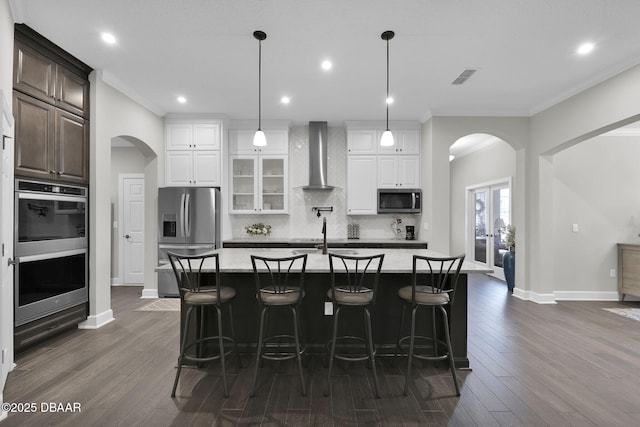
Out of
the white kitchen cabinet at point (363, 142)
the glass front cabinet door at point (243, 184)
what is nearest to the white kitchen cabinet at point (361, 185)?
the white kitchen cabinet at point (363, 142)

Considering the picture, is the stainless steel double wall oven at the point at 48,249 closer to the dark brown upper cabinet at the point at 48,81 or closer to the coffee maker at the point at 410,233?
the dark brown upper cabinet at the point at 48,81

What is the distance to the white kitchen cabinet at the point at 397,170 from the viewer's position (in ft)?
18.4

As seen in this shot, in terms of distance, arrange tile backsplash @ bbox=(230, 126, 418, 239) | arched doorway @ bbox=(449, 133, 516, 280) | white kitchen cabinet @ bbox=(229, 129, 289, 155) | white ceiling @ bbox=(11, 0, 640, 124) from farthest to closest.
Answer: arched doorway @ bbox=(449, 133, 516, 280)
tile backsplash @ bbox=(230, 126, 418, 239)
white kitchen cabinet @ bbox=(229, 129, 289, 155)
white ceiling @ bbox=(11, 0, 640, 124)

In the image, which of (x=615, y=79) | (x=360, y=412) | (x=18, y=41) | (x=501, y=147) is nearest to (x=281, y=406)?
(x=360, y=412)

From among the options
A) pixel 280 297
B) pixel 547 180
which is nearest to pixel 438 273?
pixel 280 297

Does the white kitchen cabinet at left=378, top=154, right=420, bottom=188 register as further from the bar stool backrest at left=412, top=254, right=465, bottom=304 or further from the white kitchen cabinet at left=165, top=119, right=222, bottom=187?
the bar stool backrest at left=412, top=254, right=465, bottom=304

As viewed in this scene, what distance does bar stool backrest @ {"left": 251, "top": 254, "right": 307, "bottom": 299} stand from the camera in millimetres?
2452

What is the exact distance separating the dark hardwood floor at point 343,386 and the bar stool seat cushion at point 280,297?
0.66 metres

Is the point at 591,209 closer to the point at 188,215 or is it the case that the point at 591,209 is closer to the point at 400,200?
the point at 400,200

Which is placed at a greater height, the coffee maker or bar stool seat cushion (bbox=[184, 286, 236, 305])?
the coffee maker

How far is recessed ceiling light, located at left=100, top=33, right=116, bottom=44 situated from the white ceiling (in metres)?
0.06

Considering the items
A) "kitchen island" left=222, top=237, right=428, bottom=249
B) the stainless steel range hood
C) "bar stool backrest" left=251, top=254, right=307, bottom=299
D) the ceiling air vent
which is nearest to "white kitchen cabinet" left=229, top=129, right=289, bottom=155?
the stainless steel range hood

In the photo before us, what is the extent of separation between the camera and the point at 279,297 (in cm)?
252

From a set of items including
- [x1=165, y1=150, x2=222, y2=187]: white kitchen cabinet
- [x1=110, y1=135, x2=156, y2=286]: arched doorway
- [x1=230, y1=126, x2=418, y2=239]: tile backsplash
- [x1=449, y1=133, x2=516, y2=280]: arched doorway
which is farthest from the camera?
[x1=449, y1=133, x2=516, y2=280]: arched doorway
